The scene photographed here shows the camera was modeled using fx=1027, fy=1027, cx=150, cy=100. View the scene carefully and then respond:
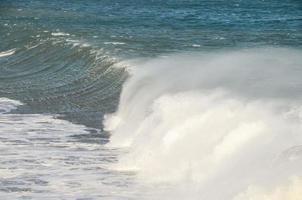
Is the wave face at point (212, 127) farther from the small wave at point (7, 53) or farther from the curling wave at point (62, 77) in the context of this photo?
the small wave at point (7, 53)

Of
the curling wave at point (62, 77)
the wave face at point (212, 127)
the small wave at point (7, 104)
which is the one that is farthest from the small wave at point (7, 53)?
the wave face at point (212, 127)

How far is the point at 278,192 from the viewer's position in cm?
1416

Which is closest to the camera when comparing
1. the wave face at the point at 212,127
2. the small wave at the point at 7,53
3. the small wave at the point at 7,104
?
the wave face at the point at 212,127

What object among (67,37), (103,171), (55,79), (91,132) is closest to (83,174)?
(103,171)

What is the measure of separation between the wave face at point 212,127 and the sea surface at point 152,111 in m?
0.04

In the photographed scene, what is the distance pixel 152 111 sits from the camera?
75.7ft

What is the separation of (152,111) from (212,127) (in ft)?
10.2

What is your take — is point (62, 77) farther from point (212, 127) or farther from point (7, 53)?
point (212, 127)

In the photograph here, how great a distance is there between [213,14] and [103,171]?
30.8 m

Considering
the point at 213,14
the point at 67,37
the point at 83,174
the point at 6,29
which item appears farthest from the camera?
the point at 213,14

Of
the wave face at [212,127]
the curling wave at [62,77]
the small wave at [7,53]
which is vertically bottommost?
the small wave at [7,53]

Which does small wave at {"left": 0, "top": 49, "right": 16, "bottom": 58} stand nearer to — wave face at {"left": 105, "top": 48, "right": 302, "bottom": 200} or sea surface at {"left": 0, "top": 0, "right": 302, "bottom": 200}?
sea surface at {"left": 0, "top": 0, "right": 302, "bottom": 200}

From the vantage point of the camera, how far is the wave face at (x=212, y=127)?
16594mm

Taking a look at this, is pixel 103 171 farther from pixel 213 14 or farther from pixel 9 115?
pixel 213 14
